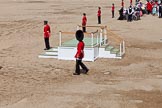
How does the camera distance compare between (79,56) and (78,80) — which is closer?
(78,80)

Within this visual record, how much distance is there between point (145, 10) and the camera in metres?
42.0

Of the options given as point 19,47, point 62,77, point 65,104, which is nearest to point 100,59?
point 62,77

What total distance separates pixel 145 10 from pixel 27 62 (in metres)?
26.4

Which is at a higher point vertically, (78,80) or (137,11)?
(137,11)

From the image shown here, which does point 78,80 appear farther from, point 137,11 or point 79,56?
point 137,11

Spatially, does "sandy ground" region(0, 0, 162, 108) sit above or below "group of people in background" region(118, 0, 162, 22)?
below

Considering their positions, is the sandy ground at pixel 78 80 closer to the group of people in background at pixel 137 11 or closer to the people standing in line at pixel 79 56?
the people standing in line at pixel 79 56

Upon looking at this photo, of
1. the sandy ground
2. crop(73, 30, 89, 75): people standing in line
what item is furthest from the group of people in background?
crop(73, 30, 89, 75): people standing in line

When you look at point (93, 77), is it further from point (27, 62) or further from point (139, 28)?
point (139, 28)

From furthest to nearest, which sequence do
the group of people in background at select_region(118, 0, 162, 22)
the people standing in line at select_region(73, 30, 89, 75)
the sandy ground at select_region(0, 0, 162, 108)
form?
the group of people in background at select_region(118, 0, 162, 22)
the people standing in line at select_region(73, 30, 89, 75)
the sandy ground at select_region(0, 0, 162, 108)

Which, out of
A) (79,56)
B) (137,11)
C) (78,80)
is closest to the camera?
(78,80)

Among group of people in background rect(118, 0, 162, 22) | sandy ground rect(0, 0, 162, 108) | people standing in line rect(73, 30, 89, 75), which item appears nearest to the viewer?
sandy ground rect(0, 0, 162, 108)

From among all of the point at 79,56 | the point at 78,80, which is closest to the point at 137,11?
the point at 79,56

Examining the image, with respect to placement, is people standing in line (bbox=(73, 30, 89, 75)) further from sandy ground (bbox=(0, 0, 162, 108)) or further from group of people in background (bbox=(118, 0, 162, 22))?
group of people in background (bbox=(118, 0, 162, 22))
